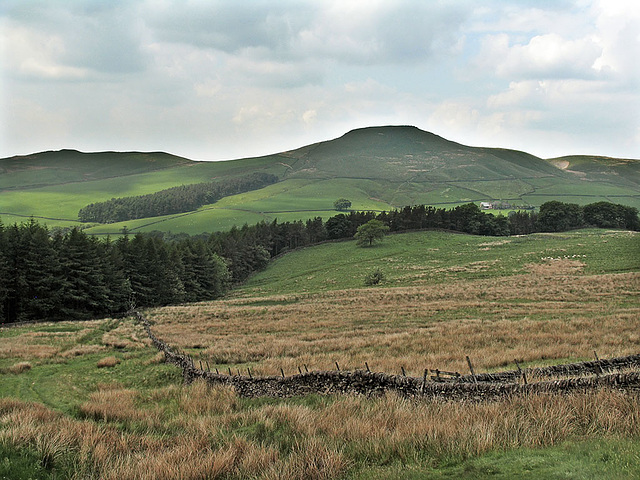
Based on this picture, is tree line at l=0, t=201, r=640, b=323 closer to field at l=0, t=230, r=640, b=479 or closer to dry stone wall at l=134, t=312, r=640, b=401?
field at l=0, t=230, r=640, b=479

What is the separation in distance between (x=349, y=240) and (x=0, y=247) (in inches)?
3575

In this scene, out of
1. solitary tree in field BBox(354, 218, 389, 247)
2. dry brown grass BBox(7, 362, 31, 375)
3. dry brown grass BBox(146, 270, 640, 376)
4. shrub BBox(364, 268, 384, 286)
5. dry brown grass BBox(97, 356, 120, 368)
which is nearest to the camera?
dry brown grass BBox(146, 270, 640, 376)

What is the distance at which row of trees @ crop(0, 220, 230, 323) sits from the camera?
1944 inches

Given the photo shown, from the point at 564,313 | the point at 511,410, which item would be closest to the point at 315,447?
the point at 511,410

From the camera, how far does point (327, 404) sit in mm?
11367

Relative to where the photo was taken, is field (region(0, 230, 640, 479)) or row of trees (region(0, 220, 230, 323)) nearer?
field (region(0, 230, 640, 479))

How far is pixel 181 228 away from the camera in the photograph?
536ft

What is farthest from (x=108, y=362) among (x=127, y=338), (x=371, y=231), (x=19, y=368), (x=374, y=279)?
(x=371, y=231)

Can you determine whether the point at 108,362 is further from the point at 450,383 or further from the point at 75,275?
the point at 75,275

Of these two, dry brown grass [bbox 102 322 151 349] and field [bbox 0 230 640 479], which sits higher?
field [bbox 0 230 640 479]

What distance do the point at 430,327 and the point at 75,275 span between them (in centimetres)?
4663

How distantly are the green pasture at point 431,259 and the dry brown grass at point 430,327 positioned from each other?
10.5 meters

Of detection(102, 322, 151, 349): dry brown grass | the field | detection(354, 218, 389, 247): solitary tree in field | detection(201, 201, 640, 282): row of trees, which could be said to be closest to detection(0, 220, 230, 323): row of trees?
the field

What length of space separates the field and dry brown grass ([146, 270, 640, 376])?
0.18 m
